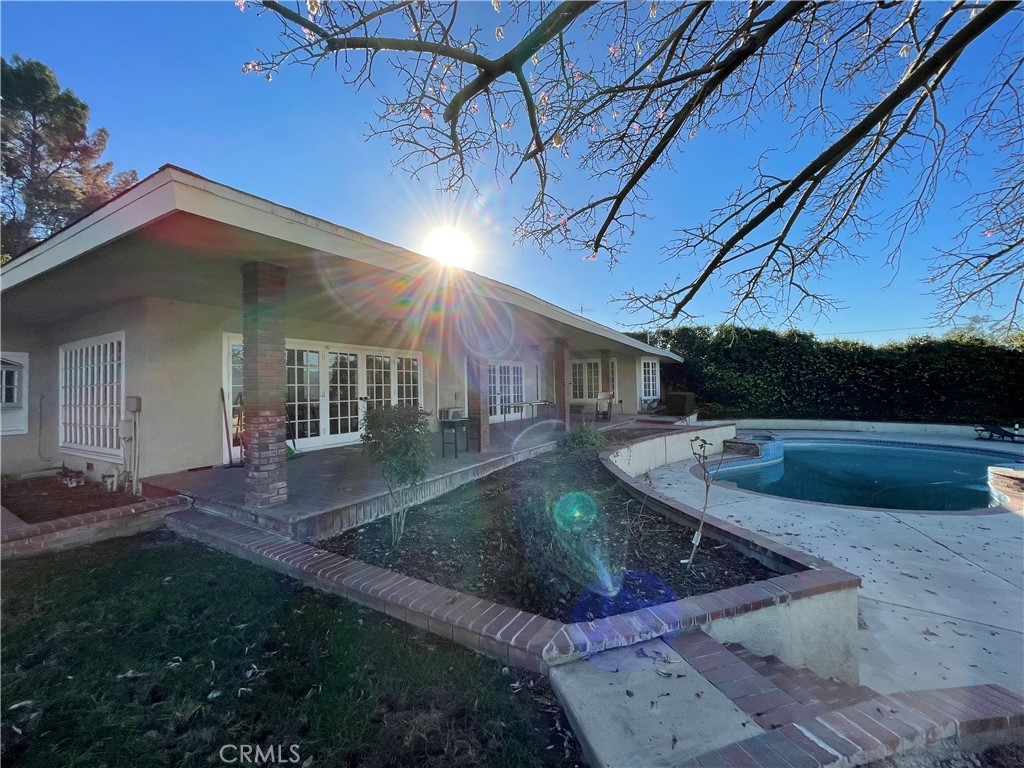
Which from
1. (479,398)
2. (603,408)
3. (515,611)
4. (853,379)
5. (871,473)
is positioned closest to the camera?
(515,611)

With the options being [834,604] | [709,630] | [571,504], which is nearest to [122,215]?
[571,504]

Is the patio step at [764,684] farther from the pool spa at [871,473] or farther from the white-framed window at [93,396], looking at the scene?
the white-framed window at [93,396]

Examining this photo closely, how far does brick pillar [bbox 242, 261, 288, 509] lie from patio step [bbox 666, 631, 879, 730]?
3881mm

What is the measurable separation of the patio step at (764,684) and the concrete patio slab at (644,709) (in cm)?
8

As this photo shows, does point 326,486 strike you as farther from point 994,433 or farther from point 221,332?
point 994,433

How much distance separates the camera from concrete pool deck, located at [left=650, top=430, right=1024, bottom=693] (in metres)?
2.65

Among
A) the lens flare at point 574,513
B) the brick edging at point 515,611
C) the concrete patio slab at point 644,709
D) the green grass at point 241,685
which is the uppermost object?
the lens flare at point 574,513

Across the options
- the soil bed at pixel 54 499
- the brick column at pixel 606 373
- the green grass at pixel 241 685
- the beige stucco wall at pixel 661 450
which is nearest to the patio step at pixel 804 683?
the green grass at pixel 241 685

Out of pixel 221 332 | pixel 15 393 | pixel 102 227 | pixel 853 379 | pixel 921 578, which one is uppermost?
pixel 102 227

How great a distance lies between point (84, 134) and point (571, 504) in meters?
23.4

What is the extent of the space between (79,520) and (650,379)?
17.3 meters

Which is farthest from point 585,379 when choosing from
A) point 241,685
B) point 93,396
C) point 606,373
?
point 241,685

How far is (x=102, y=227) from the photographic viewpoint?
329cm

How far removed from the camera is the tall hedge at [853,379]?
13094 mm
